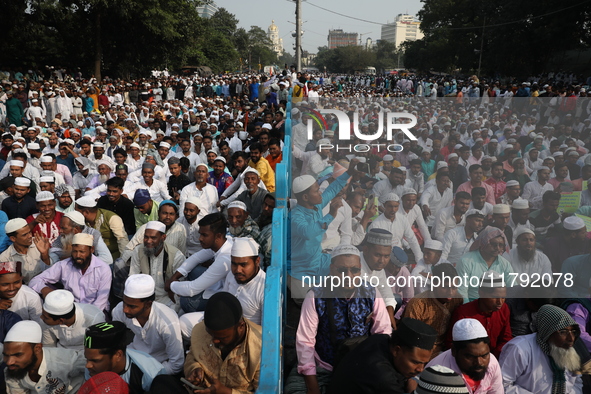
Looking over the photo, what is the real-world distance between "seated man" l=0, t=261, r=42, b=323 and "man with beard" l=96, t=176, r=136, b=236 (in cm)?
186

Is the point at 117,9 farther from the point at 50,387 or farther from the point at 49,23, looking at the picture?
the point at 50,387

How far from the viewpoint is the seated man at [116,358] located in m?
2.44

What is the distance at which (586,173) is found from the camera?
6.75m

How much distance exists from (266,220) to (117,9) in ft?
75.3

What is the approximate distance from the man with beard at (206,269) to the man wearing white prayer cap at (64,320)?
0.67 metres

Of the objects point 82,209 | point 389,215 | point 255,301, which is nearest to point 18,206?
point 82,209

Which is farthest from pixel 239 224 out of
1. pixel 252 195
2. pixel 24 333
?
pixel 24 333

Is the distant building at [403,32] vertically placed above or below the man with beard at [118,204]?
above

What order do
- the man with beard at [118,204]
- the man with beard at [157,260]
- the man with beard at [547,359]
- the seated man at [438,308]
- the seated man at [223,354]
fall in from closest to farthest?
the seated man at [223,354] → the man with beard at [547,359] → the seated man at [438,308] → the man with beard at [157,260] → the man with beard at [118,204]

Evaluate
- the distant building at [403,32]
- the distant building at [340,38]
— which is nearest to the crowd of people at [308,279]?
the distant building at [403,32]

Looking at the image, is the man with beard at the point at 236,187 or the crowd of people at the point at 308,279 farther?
the man with beard at the point at 236,187

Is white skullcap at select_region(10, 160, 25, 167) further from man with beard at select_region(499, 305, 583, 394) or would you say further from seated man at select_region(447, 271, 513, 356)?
man with beard at select_region(499, 305, 583, 394)

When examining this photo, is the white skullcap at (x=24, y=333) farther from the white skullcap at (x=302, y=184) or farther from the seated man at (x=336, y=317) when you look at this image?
the white skullcap at (x=302, y=184)

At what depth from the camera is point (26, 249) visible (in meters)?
3.93
